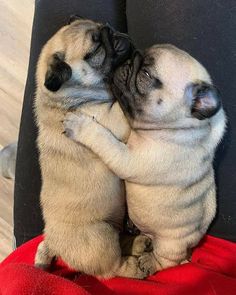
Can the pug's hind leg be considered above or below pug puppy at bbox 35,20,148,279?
below

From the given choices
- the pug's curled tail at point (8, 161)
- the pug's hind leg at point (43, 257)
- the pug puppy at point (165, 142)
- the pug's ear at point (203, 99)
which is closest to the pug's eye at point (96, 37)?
the pug puppy at point (165, 142)

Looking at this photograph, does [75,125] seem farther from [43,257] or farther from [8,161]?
[8,161]

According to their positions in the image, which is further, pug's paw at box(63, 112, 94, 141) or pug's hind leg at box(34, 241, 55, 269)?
pug's hind leg at box(34, 241, 55, 269)

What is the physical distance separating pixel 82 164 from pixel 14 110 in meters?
1.42

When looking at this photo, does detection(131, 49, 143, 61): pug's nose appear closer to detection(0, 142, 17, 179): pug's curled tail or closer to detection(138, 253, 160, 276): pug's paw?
detection(138, 253, 160, 276): pug's paw

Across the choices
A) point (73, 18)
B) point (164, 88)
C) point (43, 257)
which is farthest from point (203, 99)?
point (43, 257)

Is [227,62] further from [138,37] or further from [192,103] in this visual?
[138,37]

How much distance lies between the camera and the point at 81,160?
2.06 m

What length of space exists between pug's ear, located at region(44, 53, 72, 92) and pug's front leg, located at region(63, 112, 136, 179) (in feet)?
0.53

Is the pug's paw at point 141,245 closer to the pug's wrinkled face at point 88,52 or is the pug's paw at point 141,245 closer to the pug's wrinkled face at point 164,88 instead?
the pug's wrinkled face at point 164,88

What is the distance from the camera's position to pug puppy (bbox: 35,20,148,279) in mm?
2047

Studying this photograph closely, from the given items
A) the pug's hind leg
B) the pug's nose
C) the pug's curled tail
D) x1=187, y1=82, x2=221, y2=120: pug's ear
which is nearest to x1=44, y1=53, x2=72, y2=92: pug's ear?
the pug's nose

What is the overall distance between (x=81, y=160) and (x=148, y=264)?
604 mm

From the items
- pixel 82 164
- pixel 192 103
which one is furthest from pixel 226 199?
pixel 82 164
